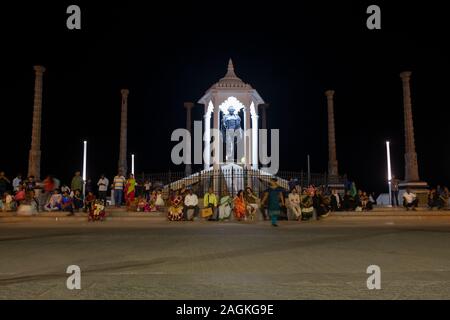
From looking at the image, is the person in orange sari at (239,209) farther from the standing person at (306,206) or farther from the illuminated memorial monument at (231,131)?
the illuminated memorial monument at (231,131)

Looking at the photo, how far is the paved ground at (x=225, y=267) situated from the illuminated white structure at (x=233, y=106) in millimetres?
17271

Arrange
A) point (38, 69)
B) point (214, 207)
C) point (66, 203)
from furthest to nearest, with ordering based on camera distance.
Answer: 1. point (38, 69)
2. point (66, 203)
3. point (214, 207)

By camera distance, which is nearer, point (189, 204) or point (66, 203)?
point (189, 204)

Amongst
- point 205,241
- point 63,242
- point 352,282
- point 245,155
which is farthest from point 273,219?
point 245,155

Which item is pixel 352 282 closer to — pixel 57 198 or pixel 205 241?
pixel 205 241

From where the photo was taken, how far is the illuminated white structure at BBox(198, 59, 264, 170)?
92.1ft

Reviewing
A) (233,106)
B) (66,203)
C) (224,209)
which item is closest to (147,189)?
(66,203)

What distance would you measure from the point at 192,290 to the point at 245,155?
77.6 ft

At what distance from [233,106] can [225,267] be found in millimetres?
23424

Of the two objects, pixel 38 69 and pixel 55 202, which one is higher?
pixel 38 69

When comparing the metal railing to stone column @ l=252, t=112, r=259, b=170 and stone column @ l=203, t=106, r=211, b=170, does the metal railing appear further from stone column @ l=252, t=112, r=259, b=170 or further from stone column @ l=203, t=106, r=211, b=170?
stone column @ l=203, t=106, r=211, b=170

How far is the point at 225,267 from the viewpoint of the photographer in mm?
6723

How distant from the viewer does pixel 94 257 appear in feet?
25.9

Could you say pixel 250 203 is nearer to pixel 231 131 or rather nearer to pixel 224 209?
pixel 224 209
